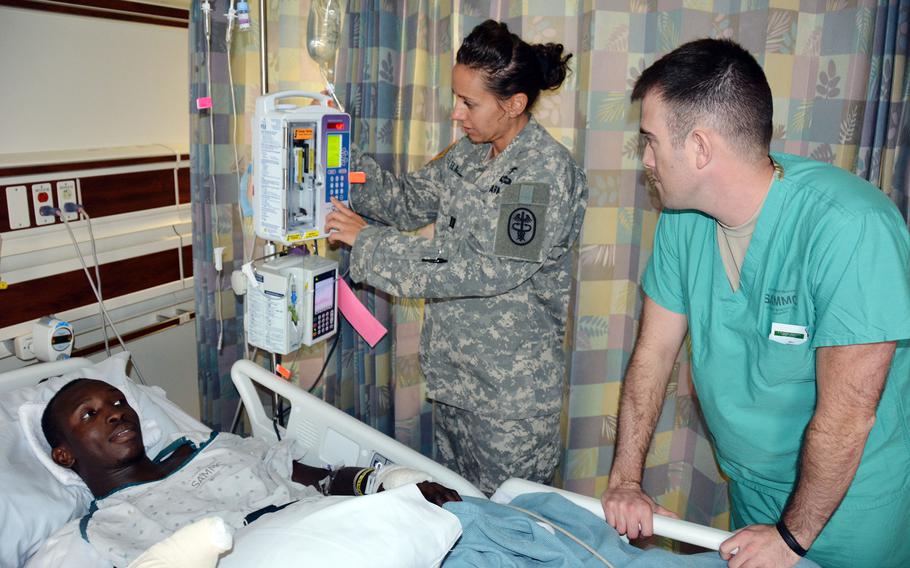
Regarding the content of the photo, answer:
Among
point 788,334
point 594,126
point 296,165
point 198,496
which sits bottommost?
point 198,496

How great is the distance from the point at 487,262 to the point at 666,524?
0.76 metres

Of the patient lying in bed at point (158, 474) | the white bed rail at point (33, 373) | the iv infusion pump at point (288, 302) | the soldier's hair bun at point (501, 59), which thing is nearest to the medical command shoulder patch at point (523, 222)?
the soldier's hair bun at point (501, 59)

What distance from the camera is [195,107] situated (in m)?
1.98

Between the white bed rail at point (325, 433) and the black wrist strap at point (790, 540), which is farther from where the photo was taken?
the white bed rail at point (325, 433)

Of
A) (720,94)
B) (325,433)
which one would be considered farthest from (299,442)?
(720,94)

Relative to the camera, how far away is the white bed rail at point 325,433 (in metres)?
1.69

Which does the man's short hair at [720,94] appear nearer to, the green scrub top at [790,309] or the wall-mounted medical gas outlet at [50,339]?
the green scrub top at [790,309]

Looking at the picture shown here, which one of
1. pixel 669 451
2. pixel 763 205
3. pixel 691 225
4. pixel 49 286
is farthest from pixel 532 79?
pixel 49 286

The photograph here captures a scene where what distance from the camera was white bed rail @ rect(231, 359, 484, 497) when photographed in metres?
1.69

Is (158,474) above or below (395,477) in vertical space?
below

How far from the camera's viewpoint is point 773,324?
4.42 feet

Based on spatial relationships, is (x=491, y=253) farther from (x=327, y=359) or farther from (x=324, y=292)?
(x=327, y=359)

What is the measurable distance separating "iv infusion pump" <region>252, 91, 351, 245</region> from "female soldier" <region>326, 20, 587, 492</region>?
9 cm

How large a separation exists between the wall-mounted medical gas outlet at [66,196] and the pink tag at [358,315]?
972 mm
